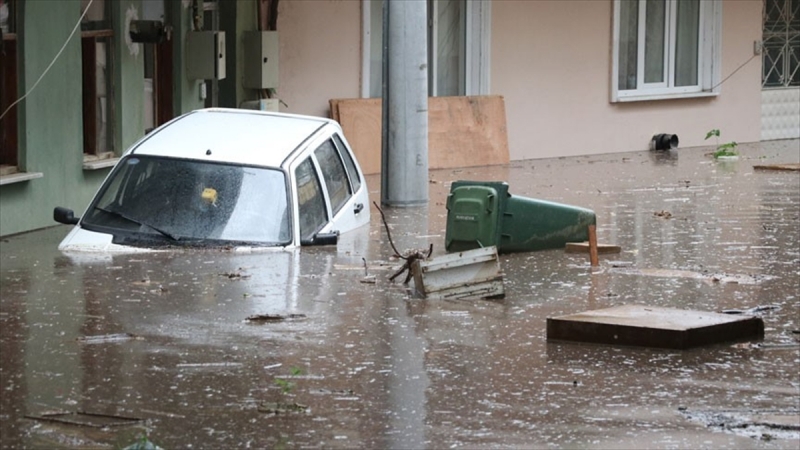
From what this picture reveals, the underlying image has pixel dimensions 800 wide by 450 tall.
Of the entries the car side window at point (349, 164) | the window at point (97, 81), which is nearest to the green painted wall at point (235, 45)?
the window at point (97, 81)

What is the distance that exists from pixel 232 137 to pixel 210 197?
77 centimetres

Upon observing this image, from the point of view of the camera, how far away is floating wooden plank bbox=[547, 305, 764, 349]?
9.06 meters

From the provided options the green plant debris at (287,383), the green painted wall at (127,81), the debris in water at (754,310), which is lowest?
the green plant debris at (287,383)

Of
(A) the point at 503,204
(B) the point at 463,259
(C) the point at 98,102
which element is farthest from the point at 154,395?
(C) the point at 98,102

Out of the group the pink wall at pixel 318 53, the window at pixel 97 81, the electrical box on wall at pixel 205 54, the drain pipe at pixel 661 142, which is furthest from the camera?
the drain pipe at pixel 661 142

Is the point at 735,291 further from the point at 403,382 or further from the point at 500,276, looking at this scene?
the point at 403,382

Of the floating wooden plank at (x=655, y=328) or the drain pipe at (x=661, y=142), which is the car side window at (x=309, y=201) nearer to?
the floating wooden plank at (x=655, y=328)

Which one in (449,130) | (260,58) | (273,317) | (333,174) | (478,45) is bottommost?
(273,317)

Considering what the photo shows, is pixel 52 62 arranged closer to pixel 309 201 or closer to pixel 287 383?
pixel 309 201

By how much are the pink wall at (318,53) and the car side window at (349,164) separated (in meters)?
6.62

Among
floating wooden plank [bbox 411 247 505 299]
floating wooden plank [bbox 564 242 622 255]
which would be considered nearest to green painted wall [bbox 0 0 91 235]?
floating wooden plank [bbox 564 242 622 255]

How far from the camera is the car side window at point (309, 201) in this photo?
12.6 m

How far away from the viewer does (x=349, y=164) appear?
45.3 feet

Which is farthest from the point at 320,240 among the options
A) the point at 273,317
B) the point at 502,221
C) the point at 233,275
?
the point at 273,317
